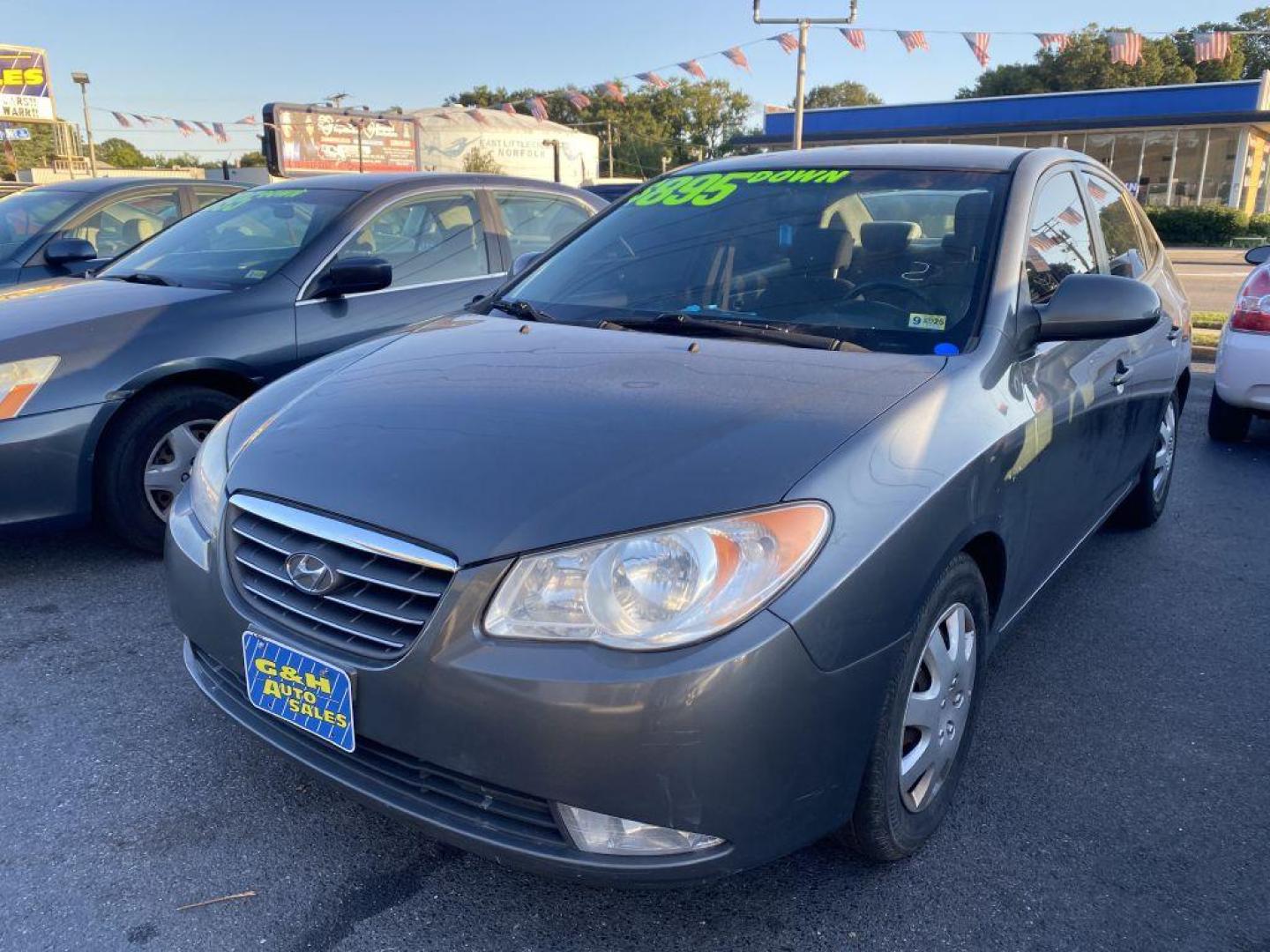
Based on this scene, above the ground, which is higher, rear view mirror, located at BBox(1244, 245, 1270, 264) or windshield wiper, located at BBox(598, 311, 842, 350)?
rear view mirror, located at BBox(1244, 245, 1270, 264)

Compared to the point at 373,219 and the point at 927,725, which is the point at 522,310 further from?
the point at 373,219

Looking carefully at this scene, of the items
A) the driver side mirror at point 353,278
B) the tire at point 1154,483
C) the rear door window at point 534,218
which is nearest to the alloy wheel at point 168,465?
the driver side mirror at point 353,278

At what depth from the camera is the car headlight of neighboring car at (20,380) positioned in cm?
353

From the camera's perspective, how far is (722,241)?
3.11 meters

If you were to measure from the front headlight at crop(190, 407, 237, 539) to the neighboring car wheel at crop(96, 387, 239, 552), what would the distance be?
1.45m

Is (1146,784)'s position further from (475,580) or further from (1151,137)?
(1151,137)

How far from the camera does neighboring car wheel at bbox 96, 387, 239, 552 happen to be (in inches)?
151

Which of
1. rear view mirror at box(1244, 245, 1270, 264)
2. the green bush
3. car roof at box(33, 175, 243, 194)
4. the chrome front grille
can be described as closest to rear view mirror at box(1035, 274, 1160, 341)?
the chrome front grille

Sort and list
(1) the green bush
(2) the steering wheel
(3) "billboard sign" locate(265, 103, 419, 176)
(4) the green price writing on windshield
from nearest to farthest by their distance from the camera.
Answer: (2) the steering wheel
(4) the green price writing on windshield
(1) the green bush
(3) "billboard sign" locate(265, 103, 419, 176)

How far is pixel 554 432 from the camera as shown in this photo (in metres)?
2.10

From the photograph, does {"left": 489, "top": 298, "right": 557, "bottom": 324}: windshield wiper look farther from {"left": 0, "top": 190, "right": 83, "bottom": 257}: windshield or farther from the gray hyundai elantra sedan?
{"left": 0, "top": 190, "right": 83, "bottom": 257}: windshield

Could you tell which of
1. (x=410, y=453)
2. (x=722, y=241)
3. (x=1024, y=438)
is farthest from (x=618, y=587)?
(x=722, y=241)

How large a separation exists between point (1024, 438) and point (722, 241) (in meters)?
1.14

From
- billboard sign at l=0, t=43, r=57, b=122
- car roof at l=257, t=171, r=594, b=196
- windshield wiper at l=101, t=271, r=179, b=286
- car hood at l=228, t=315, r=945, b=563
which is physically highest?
billboard sign at l=0, t=43, r=57, b=122
